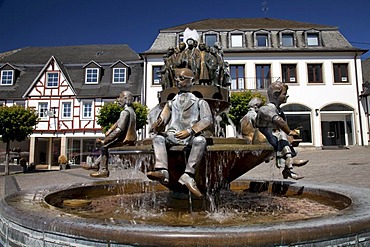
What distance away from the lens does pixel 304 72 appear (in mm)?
28453

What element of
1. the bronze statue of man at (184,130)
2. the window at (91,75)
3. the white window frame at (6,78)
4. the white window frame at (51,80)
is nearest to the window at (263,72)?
the window at (91,75)

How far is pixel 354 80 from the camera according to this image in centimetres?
2817

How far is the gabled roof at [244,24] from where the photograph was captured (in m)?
31.2

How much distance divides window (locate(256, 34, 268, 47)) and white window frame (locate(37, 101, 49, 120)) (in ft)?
66.7

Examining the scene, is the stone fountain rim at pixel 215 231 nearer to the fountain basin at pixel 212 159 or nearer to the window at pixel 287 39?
the fountain basin at pixel 212 159

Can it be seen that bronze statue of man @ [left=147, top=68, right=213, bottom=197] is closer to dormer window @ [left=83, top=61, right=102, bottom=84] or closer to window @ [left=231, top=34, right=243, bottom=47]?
window @ [left=231, top=34, right=243, bottom=47]

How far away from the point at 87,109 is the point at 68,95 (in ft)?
7.48

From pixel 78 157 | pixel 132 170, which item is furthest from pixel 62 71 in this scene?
pixel 132 170

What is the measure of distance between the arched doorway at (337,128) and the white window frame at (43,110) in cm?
2482

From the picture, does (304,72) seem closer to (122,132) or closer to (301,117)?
(301,117)

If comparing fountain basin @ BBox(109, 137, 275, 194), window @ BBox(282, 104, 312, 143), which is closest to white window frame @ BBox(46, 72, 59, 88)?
window @ BBox(282, 104, 312, 143)

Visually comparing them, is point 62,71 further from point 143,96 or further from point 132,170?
point 132,170

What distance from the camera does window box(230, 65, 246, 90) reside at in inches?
1115

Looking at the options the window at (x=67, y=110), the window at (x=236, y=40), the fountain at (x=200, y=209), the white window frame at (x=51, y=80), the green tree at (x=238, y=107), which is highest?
the window at (x=236, y=40)
